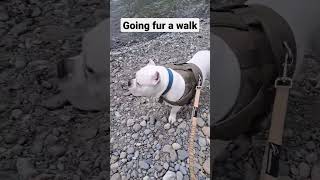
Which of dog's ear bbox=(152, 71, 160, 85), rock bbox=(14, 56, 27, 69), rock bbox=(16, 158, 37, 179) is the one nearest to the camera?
dog's ear bbox=(152, 71, 160, 85)

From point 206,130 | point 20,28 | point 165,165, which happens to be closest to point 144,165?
point 165,165

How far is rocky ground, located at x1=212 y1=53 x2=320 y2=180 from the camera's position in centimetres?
101

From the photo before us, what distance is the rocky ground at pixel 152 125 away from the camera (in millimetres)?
875

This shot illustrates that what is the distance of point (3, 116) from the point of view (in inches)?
42.5

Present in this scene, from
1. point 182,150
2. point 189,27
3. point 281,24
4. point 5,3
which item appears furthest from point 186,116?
point 5,3

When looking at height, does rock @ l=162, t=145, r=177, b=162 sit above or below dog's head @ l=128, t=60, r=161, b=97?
below

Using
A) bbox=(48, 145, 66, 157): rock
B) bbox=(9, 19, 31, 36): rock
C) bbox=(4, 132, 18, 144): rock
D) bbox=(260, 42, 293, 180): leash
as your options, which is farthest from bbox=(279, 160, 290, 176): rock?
bbox=(9, 19, 31, 36): rock

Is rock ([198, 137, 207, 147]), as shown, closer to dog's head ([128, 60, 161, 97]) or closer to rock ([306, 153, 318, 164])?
dog's head ([128, 60, 161, 97])

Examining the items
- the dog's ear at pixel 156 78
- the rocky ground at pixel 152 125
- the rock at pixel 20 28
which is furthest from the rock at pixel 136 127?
the rock at pixel 20 28

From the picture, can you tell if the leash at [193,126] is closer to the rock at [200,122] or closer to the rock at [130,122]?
the rock at [200,122]

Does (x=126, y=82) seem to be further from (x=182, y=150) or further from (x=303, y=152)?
(x=303, y=152)

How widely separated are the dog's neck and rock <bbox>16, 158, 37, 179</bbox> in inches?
13.5

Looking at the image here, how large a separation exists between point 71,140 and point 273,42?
1.64ft

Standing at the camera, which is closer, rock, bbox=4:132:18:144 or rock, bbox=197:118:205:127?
rock, bbox=197:118:205:127
